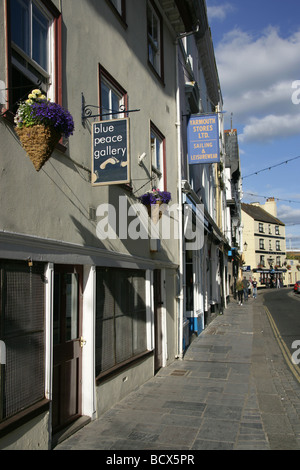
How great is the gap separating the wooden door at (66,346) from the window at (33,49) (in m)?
2.26

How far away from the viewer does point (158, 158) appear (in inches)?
400

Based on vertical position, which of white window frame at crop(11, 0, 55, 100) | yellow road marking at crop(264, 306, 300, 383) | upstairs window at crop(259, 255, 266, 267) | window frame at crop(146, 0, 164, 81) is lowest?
yellow road marking at crop(264, 306, 300, 383)

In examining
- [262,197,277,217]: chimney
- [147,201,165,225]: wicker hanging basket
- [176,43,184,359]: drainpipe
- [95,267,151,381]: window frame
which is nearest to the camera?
[95,267,151,381]: window frame

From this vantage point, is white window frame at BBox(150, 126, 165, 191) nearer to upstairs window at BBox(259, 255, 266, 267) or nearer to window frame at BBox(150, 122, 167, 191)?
window frame at BBox(150, 122, 167, 191)

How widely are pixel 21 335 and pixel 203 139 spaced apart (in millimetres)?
9781

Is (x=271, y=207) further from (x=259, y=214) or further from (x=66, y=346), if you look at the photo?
(x=66, y=346)

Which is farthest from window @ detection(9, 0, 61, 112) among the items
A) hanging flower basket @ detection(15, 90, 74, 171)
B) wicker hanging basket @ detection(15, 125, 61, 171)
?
wicker hanging basket @ detection(15, 125, 61, 171)

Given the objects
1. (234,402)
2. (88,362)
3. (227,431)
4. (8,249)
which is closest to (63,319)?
(88,362)

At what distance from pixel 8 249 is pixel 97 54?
3.94 meters

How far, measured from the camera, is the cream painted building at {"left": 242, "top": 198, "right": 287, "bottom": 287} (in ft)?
198

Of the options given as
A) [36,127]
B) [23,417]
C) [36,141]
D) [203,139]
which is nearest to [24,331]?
[23,417]

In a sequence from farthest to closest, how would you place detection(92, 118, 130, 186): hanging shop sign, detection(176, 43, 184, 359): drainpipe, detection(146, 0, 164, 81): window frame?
detection(176, 43, 184, 359): drainpipe, detection(146, 0, 164, 81): window frame, detection(92, 118, 130, 186): hanging shop sign

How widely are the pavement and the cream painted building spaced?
161 ft

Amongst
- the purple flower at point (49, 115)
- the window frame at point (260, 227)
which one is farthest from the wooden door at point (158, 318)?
the window frame at point (260, 227)
